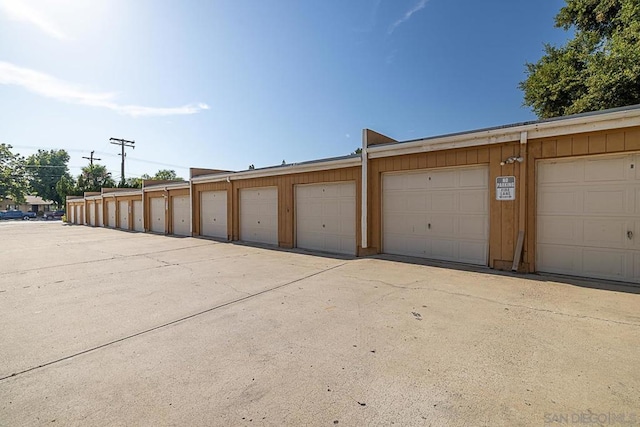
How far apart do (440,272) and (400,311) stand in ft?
8.91

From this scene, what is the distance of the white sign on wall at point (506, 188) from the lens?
251 inches

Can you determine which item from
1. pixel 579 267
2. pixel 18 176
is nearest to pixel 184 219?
pixel 579 267

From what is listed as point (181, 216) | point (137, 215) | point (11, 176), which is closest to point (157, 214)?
point (181, 216)

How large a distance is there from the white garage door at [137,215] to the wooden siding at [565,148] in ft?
70.8

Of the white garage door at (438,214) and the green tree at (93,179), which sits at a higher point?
the green tree at (93,179)

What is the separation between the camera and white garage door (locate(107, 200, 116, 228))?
77.5ft

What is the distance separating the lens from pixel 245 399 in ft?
7.32

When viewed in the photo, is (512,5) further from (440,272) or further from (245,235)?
(245,235)

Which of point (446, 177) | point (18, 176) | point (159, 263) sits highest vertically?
point (18, 176)

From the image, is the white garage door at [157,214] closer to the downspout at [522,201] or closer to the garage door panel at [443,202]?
the garage door panel at [443,202]

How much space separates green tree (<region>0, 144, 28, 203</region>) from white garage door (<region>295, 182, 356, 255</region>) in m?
62.2

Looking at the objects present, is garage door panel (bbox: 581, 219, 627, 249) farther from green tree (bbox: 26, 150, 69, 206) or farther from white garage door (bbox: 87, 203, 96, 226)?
green tree (bbox: 26, 150, 69, 206)

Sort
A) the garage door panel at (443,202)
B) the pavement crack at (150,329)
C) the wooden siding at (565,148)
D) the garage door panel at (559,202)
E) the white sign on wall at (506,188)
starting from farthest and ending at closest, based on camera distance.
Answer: the garage door panel at (443,202), the white sign on wall at (506,188), the garage door panel at (559,202), the wooden siding at (565,148), the pavement crack at (150,329)

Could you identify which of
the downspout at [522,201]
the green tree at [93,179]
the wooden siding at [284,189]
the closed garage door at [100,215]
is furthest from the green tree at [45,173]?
the downspout at [522,201]
